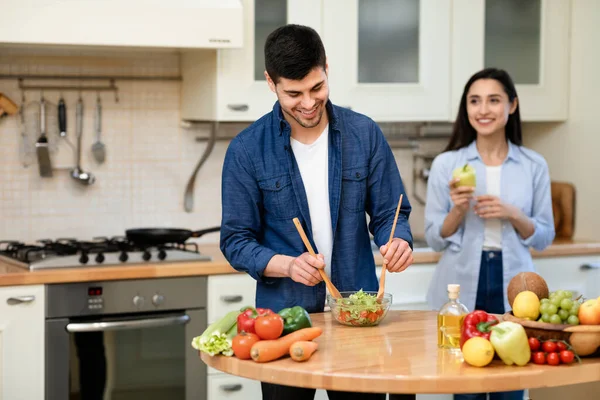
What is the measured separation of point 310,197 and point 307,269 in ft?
0.97

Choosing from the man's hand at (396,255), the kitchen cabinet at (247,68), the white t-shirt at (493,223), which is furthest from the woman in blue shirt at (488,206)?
the man's hand at (396,255)

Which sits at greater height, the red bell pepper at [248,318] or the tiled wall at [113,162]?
the tiled wall at [113,162]

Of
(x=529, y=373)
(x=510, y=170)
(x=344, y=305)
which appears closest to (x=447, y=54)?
(x=510, y=170)

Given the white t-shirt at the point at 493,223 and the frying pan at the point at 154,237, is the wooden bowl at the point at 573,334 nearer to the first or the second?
the white t-shirt at the point at 493,223

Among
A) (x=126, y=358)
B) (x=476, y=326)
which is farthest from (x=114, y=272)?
(x=476, y=326)

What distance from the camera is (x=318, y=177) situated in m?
2.52

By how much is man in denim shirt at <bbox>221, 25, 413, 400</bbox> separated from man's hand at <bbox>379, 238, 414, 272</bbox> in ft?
0.31

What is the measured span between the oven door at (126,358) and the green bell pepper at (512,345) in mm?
1747

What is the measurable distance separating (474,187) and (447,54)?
1005 millimetres

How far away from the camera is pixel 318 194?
2.52m

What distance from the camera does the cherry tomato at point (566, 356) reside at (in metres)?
2.00

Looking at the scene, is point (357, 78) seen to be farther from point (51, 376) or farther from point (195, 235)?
point (51, 376)

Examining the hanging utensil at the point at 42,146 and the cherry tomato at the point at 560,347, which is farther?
the hanging utensil at the point at 42,146

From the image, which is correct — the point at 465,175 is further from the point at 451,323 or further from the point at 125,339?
the point at 125,339
